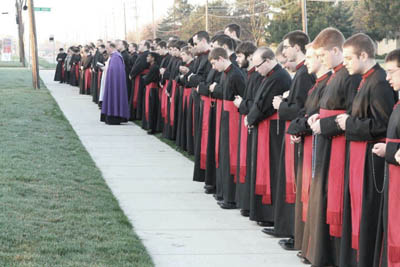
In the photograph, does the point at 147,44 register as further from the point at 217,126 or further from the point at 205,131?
the point at 217,126

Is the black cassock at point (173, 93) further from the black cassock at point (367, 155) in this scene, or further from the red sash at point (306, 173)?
the black cassock at point (367, 155)

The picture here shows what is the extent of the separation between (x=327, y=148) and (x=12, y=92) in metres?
27.1

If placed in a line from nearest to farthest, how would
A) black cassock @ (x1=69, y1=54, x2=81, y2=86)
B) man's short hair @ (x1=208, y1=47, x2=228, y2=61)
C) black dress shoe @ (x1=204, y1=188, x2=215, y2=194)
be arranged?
man's short hair @ (x1=208, y1=47, x2=228, y2=61) < black dress shoe @ (x1=204, y1=188, x2=215, y2=194) < black cassock @ (x1=69, y1=54, x2=81, y2=86)

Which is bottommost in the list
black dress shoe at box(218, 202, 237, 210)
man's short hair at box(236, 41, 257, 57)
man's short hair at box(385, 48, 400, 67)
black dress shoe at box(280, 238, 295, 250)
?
black dress shoe at box(218, 202, 237, 210)

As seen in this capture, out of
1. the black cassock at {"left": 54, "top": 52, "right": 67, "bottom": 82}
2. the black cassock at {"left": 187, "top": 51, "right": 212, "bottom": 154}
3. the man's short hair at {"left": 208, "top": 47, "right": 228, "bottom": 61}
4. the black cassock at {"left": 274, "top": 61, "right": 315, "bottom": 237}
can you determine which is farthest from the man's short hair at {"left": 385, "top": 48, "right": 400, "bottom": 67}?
the black cassock at {"left": 54, "top": 52, "right": 67, "bottom": 82}

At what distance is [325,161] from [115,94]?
14801 mm

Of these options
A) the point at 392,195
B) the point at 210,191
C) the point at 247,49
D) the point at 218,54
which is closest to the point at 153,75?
the point at 210,191

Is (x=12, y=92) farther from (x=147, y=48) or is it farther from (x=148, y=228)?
(x=148, y=228)

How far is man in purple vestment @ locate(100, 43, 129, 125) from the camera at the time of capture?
838 inches

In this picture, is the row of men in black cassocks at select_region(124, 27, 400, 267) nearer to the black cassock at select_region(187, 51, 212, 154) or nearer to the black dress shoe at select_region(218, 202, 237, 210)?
the black dress shoe at select_region(218, 202, 237, 210)

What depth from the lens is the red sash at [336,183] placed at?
22.2 ft

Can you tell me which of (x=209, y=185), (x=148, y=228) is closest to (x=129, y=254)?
(x=148, y=228)

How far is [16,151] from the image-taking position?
14445mm

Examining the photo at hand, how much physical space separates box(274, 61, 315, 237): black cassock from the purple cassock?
13391 millimetres
